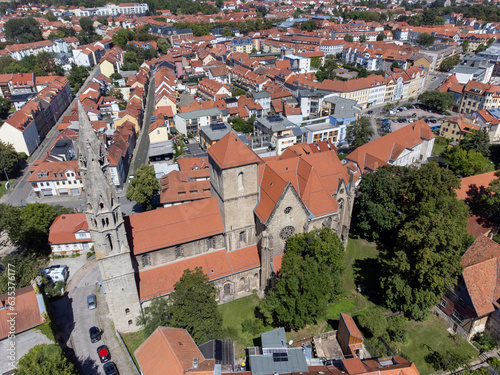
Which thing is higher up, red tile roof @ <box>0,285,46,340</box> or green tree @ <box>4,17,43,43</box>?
green tree @ <box>4,17,43,43</box>

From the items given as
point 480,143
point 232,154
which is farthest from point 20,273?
point 480,143

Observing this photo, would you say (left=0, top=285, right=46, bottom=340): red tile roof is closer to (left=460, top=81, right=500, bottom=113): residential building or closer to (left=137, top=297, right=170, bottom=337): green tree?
(left=137, top=297, right=170, bottom=337): green tree

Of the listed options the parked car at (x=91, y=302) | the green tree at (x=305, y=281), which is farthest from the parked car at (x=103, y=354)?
the green tree at (x=305, y=281)

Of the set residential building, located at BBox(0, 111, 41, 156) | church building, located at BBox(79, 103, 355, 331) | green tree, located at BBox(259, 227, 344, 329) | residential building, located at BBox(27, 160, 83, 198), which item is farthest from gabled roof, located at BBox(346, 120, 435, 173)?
residential building, located at BBox(0, 111, 41, 156)

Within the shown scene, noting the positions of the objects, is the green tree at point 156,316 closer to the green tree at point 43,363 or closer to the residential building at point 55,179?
the green tree at point 43,363

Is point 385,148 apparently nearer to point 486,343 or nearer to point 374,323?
point 486,343

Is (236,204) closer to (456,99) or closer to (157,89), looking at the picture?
(157,89)
